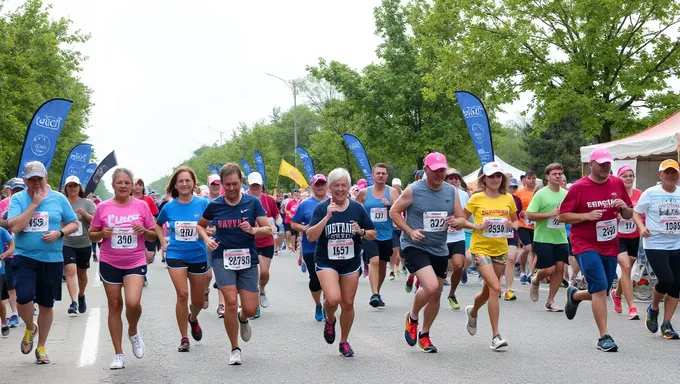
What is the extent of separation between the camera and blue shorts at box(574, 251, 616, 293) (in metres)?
8.36

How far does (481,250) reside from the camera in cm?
888

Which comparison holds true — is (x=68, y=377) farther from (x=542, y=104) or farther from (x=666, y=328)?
(x=542, y=104)

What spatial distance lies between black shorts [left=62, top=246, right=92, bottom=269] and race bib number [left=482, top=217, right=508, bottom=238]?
6.07 meters

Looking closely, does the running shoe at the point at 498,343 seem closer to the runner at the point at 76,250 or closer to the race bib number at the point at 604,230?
the race bib number at the point at 604,230

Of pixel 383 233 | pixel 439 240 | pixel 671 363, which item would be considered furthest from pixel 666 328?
pixel 383 233

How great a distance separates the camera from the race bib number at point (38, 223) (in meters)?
8.23

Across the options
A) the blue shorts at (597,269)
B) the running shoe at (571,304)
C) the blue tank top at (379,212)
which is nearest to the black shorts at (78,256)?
the blue tank top at (379,212)

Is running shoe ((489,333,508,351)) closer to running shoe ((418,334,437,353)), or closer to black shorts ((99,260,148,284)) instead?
running shoe ((418,334,437,353))

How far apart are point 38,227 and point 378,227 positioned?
217 inches

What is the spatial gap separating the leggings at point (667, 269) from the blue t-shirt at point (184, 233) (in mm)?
4638

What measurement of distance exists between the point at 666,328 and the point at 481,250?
207 cm

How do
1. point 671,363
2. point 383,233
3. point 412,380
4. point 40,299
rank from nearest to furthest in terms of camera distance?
point 412,380, point 671,363, point 40,299, point 383,233

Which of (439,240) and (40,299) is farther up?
(439,240)

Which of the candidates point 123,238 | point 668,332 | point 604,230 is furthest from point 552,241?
point 123,238
